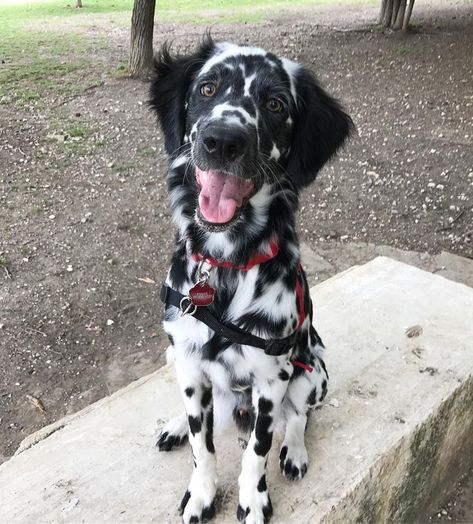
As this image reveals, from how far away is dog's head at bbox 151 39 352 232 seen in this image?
1.88m

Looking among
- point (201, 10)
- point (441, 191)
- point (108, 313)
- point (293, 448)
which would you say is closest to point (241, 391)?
point (293, 448)

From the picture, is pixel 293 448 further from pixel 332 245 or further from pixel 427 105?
pixel 427 105

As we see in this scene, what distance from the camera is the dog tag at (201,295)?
2000 mm

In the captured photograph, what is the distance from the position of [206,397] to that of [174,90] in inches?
48.5

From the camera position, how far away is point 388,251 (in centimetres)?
491

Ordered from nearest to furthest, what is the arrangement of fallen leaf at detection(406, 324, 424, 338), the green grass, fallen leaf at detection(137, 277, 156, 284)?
fallen leaf at detection(406, 324, 424, 338) → fallen leaf at detection(137, 277, 156, 284) → the green grass

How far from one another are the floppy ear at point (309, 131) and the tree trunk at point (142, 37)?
6601 mm

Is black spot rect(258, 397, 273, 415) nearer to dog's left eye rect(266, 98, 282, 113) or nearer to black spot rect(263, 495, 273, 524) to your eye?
black spot rect(263, 495, 273, 524)

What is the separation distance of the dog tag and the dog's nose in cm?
47

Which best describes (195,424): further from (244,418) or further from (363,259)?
(363,259)

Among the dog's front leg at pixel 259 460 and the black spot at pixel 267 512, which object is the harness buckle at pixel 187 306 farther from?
the black spot at pixel 267 512

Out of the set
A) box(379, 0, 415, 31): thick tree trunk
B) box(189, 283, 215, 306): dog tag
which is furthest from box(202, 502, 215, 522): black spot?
box(379, 0, 415, 31): thick tree trunk

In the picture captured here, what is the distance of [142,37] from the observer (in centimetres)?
833

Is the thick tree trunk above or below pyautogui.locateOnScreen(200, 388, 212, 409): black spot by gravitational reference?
below
